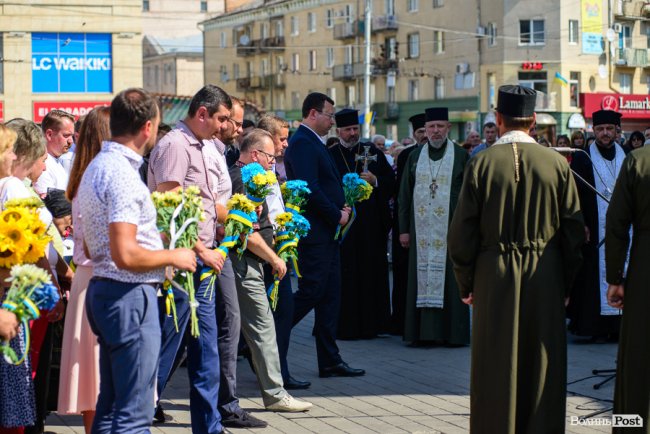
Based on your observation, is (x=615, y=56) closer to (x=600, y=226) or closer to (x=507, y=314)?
(x=600, y=226)

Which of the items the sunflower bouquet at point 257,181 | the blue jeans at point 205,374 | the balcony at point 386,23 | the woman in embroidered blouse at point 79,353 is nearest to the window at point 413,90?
the balcony at point 386,23

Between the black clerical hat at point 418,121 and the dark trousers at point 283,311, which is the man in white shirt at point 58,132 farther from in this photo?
the black clerical hat at point 418,121

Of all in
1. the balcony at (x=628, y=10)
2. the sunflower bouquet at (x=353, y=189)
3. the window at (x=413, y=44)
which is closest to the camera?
the sunflower bouquet at (x=353, y=189)

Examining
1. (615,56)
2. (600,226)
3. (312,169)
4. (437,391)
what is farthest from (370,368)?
(615,56)

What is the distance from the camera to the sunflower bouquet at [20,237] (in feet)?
17.8

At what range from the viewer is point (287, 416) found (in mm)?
7750

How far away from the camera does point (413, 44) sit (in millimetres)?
65312

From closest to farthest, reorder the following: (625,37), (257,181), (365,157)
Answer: (257,181), (365,157), (625,37)

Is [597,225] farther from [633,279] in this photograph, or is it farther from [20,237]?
[20,237]

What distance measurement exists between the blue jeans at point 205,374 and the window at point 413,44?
5918cm

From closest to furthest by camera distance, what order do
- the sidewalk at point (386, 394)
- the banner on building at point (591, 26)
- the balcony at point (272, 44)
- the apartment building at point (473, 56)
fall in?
1. the sidewalk at point (386, 394)
2. the apartment building at point (473, 56)
3. the banner on building at point (591, 26)
4. the balcony at point (272, 44)

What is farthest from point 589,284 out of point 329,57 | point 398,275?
point 329,57

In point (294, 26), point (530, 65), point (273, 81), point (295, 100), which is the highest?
point (294, 26)

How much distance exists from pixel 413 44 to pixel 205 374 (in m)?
60.0
